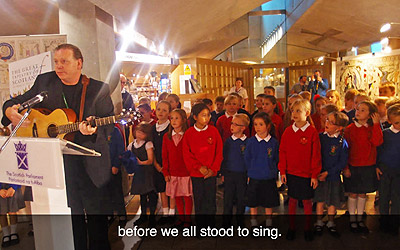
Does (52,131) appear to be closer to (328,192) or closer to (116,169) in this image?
(116,169)

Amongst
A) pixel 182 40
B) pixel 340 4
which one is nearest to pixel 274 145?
pixel 182 40

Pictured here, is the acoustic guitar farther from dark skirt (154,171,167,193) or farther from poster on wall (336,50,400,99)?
poster on wall (336,50,400,99)

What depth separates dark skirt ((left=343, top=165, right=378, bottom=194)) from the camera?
3.52 meters

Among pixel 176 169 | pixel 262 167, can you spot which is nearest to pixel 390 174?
pixel 262 167

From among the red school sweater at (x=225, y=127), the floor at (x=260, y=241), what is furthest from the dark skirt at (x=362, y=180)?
the red school sweater at (x=225, y=127)

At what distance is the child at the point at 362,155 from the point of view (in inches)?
138

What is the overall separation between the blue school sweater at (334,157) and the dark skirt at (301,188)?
0.24m

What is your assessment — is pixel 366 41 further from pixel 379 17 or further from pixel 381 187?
pixel 381 187

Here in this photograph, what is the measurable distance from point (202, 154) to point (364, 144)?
5.79ft

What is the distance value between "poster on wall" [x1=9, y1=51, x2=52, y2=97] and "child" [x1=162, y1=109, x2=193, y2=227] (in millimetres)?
1457

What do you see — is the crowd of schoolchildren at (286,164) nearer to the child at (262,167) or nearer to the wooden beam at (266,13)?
the child at (262,167)

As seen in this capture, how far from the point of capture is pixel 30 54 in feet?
11.0

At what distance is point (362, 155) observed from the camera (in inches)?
138

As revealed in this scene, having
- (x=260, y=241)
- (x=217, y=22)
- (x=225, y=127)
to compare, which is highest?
(x=217, y=22)
